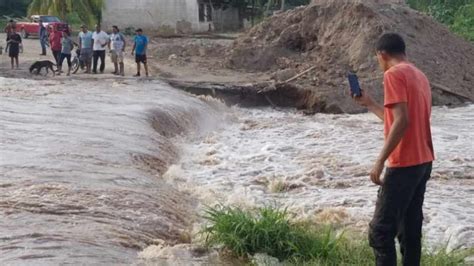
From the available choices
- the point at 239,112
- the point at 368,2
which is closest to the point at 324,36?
the point at 368,2

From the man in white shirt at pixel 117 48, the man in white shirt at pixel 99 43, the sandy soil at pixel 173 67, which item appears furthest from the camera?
the sandy soil at pixel 173 67

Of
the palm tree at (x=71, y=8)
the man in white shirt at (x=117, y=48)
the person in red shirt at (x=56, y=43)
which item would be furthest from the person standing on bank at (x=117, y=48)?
the palm tree at (x=71, y=8)

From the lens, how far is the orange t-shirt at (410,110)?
534 cm

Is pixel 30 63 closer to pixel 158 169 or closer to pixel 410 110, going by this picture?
pixel 158 169

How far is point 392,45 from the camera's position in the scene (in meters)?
5.61

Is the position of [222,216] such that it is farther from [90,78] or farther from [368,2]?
[368,2]

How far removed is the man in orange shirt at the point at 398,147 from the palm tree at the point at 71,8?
35.3 m

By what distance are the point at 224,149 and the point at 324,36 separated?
508 inches

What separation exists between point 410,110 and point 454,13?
37009mm

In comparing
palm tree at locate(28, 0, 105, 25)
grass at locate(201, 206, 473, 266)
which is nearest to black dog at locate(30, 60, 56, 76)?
grass at locate(201, 206, 473, 266)

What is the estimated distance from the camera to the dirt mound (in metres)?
23.2

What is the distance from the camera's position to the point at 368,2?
26.5 meters

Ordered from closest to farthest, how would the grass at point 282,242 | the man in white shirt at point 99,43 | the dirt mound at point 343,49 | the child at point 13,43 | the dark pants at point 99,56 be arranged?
the grass at point 282,242 → the man in white shirt at point 99,43 → the dark pants at point 99,56 → the dirt mound at point 343,49 → the child at point 13,43

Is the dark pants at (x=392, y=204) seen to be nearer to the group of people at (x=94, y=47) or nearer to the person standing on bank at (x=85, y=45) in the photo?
the group of people at (x=94, y=47)
